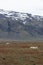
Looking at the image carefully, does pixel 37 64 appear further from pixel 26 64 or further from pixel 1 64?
pixel 1 64

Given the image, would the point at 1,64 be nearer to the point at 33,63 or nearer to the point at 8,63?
the point at 8,63

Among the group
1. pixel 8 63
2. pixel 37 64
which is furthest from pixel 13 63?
pixel 37 64

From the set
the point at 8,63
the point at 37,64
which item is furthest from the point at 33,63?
the point at 8,63

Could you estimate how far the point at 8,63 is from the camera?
32875 millimetres

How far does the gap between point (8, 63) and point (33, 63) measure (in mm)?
2908

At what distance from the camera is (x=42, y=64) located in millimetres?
32656

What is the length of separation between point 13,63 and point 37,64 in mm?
2750

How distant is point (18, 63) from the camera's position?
32.9 meters

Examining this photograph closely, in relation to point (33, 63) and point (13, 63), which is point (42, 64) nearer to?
point (33, 63)

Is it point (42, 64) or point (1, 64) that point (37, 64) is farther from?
point (1, 64)

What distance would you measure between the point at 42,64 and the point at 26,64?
1.87m

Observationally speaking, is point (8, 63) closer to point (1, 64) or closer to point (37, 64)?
point (1, 64)

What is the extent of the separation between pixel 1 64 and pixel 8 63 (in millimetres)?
1261

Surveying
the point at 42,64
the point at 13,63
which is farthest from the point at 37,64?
the point at 13,63
